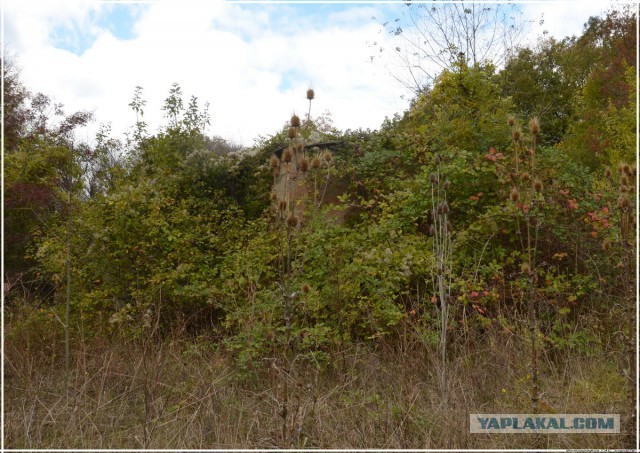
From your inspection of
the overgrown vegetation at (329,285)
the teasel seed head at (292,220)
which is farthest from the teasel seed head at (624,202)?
the teasel seed head at (292,220)

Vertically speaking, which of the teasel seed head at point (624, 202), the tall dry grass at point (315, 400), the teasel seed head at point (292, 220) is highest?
the teasel seed head at point (624, 202)

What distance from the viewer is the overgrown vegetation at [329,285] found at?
328 cm

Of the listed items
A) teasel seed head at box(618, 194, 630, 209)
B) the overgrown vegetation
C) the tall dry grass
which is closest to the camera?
teasel seed head at box(618, 194, 630, 209)

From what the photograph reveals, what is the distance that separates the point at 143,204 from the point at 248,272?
→ 5.89ft

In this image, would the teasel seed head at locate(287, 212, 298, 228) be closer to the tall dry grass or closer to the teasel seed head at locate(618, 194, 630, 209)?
the tall dry grass

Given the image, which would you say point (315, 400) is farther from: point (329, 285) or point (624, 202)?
point (329, 285)

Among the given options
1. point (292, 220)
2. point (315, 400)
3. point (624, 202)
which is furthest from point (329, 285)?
point (624, 202)

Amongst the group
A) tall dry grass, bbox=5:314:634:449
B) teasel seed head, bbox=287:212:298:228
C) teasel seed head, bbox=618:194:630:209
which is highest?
teasel seed head, bbox=618:194:630:209

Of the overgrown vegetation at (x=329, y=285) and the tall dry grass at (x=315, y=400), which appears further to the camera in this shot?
the overgrown vegetation at (x=329, y=285)

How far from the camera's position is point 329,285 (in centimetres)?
517

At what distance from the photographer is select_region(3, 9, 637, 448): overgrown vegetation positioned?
3.28 m

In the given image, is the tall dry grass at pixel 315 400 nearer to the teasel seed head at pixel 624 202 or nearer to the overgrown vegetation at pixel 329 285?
the overgrown vegetation at pixel 329 285

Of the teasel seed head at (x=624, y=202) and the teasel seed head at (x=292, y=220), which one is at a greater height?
the teasel seed head at (x=624, y=202)

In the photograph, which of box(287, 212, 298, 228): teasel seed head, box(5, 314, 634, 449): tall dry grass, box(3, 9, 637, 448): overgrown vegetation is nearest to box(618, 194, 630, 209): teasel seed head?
box(3, 9, 637, 448): overgrown vegetation
